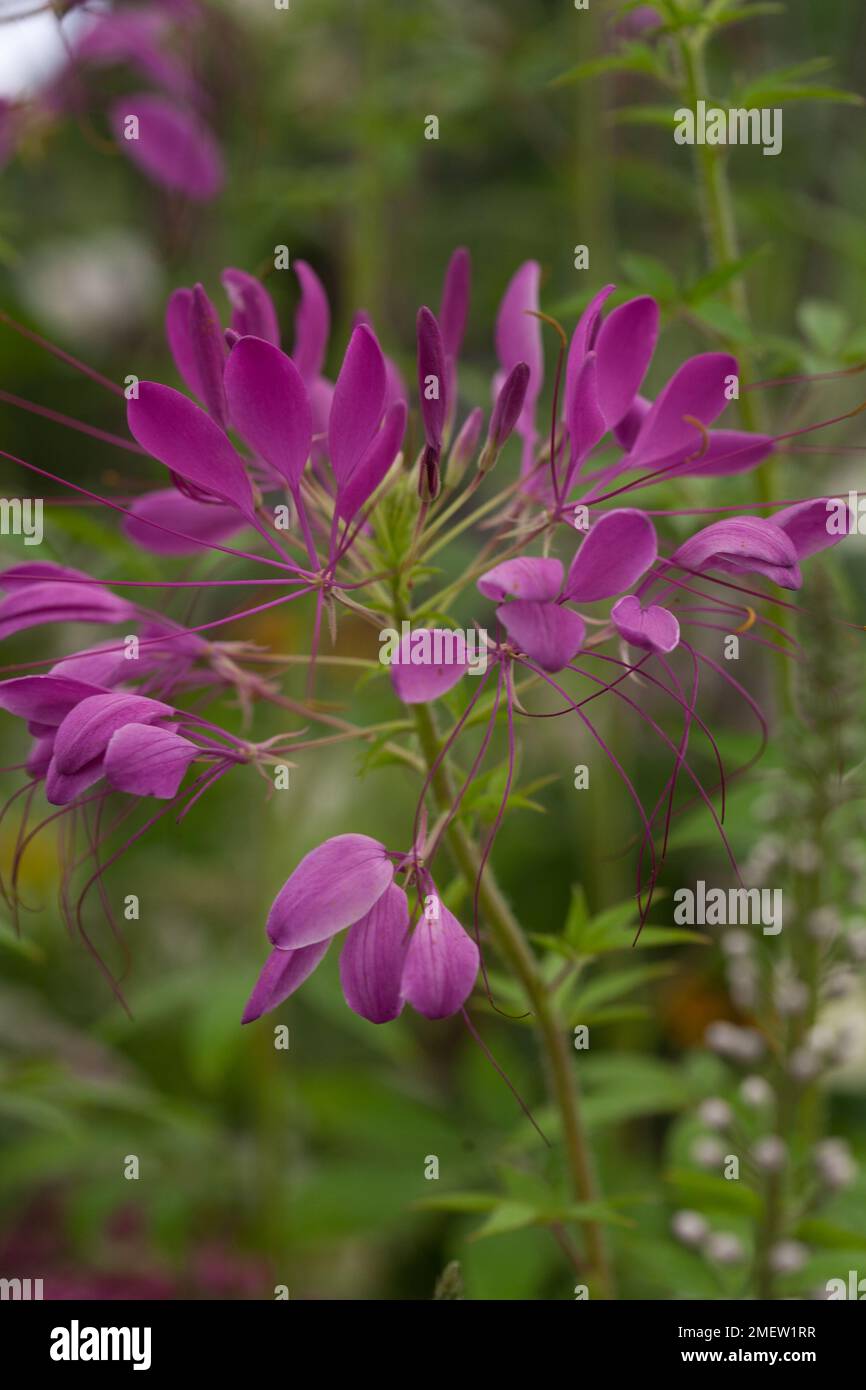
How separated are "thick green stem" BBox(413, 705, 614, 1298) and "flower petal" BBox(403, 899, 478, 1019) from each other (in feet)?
0.24

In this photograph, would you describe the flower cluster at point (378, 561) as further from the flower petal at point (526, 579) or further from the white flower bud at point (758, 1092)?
the white flower bud at point (758, 1092)

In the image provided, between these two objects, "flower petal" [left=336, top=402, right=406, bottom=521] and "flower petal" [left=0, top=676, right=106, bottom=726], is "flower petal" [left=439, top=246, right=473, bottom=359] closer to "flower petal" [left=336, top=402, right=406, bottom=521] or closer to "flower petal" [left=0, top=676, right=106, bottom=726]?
"flower petal" [left=336, top=402, right=406, bottom=521]

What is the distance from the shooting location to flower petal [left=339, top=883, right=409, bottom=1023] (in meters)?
0.40

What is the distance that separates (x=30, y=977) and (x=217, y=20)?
90 centimetres

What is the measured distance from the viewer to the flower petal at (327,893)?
1.32 ft

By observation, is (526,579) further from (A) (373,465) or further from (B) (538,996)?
(B) (538,996)

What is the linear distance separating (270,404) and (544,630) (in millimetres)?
122

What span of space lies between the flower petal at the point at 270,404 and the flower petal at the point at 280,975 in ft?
0.52

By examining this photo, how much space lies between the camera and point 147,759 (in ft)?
1.35

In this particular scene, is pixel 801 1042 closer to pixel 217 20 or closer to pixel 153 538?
pixel 153 538

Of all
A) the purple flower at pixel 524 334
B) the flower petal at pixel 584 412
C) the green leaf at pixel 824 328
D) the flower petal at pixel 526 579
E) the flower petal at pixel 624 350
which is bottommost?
the flower petal at pixel 526 579

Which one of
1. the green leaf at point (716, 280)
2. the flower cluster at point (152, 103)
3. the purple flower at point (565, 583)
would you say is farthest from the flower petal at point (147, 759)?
the flower cluster at point (152, 103)

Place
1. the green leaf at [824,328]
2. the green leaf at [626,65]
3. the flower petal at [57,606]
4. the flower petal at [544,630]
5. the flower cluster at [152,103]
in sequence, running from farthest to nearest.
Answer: the flower cluster at [152,103] → the green leaf at [824,328] → the green leaf at [626,65] → the flower petal at [57,606] → the flower petal at [544,630]

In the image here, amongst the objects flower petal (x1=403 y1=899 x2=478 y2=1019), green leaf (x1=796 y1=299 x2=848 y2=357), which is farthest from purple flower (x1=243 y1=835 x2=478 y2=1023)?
green leaf (x1=796 y1=299 x2=848 y2=357)
